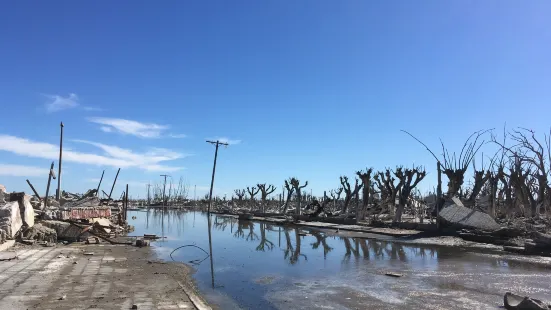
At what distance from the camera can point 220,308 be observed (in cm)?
790

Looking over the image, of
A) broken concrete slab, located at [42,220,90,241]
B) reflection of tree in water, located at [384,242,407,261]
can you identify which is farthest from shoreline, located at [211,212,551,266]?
broken concrete slab, located at [42,220,90,241]

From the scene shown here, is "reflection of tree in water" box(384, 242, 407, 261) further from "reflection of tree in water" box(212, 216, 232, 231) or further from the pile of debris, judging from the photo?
"reflection of tree in water" box(212, 216, 232, 231)

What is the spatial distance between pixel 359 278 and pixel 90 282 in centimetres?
671

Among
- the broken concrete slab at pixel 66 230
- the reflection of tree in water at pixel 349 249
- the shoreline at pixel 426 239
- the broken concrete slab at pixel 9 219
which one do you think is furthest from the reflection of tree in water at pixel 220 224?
the broken concrete slab at pixel 9 219

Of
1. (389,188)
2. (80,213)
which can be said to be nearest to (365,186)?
(389,188)

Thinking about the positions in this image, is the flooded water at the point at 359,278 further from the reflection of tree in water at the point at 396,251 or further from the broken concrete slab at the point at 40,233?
the broken concrete slab at the point at 40,233

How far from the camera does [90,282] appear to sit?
876cm

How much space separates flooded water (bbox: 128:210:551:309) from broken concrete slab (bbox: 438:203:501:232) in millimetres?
3838

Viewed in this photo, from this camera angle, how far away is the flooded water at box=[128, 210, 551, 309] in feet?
27.5

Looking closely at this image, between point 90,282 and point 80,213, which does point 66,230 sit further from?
point 90,282

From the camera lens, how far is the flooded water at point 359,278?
8.38 meters

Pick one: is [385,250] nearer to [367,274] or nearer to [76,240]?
[367,274]

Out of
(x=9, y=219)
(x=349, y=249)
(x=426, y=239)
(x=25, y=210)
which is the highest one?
(x=25, y=210)

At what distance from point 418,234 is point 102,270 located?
1730cm
